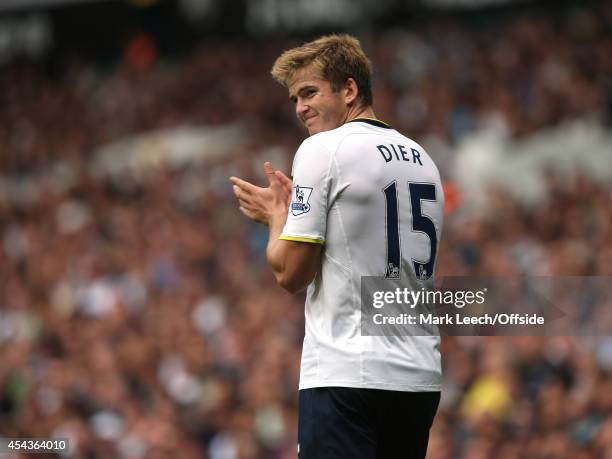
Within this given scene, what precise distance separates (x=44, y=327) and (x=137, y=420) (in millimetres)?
3489

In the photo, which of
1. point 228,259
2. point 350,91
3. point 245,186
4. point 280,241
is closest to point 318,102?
point 350,91

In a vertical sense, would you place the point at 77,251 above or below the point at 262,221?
above

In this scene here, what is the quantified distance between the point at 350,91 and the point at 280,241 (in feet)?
1.93

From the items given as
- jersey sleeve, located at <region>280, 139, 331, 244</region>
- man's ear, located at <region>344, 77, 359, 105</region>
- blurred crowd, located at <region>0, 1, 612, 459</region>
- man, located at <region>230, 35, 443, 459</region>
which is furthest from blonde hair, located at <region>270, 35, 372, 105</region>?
blurred crowd, located at <region>0, 1, 612, 459</region>

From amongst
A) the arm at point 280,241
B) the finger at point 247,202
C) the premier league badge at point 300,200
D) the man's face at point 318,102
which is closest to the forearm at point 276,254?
the arm at point 280,241

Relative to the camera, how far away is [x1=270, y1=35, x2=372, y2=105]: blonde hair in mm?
3807

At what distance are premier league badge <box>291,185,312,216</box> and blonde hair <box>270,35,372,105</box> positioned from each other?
42cm

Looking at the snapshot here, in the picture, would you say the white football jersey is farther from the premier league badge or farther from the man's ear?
the man's ear

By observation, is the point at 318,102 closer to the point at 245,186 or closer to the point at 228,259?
the point at 245,186

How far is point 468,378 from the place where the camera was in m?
8.44

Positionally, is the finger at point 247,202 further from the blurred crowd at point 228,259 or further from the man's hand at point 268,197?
the blurred crowd at point 228,259

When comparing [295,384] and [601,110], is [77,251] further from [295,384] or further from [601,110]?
[601,110]

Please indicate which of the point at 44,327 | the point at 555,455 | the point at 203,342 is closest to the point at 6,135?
the point at 44,327

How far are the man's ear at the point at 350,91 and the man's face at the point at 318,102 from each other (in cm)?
2
